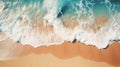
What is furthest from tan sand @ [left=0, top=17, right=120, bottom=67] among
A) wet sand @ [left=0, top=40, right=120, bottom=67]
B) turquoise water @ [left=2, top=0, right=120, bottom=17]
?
turquoise water @ [left=2, top=0, right=120, bottom=17]

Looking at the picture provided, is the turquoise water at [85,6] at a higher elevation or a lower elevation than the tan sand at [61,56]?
higher

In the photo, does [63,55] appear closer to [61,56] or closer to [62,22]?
[61,56]

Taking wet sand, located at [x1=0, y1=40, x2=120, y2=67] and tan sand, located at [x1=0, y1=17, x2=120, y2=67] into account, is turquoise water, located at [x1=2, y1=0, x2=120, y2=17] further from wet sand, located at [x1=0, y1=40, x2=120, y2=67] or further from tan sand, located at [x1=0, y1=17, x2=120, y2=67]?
wet sand, located at [x1=0, y1=40, x2=120, y2=67]

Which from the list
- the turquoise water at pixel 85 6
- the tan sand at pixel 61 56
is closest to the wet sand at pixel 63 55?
the tan sand at pixel 61 56

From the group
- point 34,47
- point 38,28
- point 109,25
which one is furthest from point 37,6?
point 109,25

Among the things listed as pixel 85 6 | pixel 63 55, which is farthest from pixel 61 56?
pixel 85 6

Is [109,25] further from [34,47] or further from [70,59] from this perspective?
[34,47]

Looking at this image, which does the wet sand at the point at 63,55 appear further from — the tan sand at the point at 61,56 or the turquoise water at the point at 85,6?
the turquoise water at the point at 85,6
